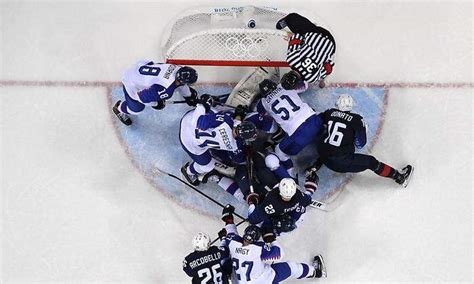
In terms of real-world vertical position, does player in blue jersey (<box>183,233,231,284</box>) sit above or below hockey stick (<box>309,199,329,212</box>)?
below

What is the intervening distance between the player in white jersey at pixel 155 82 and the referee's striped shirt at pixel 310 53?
0.84 meters

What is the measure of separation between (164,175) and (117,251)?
808 mm

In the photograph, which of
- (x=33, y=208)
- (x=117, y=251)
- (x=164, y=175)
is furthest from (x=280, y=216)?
(x=33, y=208)

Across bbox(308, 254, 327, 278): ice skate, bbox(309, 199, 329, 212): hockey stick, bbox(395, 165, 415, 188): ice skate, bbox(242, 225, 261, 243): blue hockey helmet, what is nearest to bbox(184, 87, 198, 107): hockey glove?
bbox(242, 225, 261, 243): blue hockey helmet

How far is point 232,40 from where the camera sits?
18.1ft

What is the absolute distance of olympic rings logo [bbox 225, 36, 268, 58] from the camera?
217 inches

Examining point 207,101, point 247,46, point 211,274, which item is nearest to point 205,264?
point 211,274

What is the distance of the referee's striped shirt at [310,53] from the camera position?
16.3 feet

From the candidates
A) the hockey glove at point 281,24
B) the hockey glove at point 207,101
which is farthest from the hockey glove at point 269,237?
the hockey glove at point 281,24

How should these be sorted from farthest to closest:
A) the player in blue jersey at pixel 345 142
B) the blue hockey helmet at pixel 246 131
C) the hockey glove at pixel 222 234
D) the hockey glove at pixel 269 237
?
the hockey glove at pixel 222 234
the player in blue jersey at pixel 345 142
the hockey glove at pixel 269 237
the blue hockey helmet at pixel 246 131

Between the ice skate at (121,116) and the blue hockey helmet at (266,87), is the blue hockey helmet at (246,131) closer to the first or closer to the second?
the blue hockey helmet at (266,87)

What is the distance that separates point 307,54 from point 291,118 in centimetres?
55

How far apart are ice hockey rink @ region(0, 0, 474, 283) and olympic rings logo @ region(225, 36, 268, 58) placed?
0.23 meters

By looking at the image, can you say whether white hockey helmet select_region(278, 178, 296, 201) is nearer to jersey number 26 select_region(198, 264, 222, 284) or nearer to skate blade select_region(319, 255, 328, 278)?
jersey number 26 select_region(198, 264, 222, 284)
